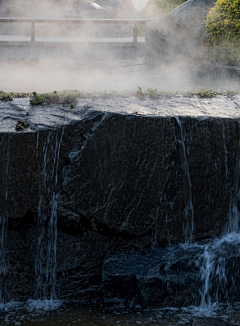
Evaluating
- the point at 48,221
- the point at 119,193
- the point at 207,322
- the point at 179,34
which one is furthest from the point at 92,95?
the point at 179,34

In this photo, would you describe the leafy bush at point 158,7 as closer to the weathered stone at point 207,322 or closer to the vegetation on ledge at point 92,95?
the vegetation on ledge at point 92,95

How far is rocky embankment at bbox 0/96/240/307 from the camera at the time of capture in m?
3.51

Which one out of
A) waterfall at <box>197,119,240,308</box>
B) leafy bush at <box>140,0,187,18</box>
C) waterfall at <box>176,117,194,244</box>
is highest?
leafy bush at <box>140,0,187,18</box>

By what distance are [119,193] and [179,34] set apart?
6.36m

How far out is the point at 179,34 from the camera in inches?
342

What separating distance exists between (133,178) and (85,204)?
0.59 metres

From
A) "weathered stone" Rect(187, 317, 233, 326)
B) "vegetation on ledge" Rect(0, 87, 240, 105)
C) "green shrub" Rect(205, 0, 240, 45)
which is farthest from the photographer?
"green shrub" Rect(205, 0, 240, 45)

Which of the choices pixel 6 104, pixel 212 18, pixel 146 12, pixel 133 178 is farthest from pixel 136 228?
pixel 146 12

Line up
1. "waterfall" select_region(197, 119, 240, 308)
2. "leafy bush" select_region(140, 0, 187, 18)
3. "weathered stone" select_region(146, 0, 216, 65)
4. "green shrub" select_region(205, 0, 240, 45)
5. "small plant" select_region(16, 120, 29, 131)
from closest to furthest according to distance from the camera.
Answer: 1. "small plant" select_region(16, 120, 29, 131)
2. "waterfall" select_region(197, 119, 240, 308)
3. "green shrub" select_region(205, 0, 240, 45)
4. "weathered stone" select_region(146, 0, 216, 65)
5. "leafy bush" select_region(140, 0, 187, 18)

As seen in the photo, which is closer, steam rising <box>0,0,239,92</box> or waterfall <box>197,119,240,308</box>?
waterfall <box>197,119,240,308</box>

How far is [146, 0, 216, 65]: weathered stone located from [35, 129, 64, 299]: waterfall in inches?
239

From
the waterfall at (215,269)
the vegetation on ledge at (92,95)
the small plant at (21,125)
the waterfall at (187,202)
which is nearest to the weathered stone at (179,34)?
the vegetation on ledge at (92,95)

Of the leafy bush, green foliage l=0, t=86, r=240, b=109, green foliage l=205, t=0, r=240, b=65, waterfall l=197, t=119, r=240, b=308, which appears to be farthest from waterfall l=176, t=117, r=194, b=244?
the leafy bush

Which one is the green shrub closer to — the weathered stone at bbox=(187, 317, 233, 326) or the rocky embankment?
the rocky embankment
